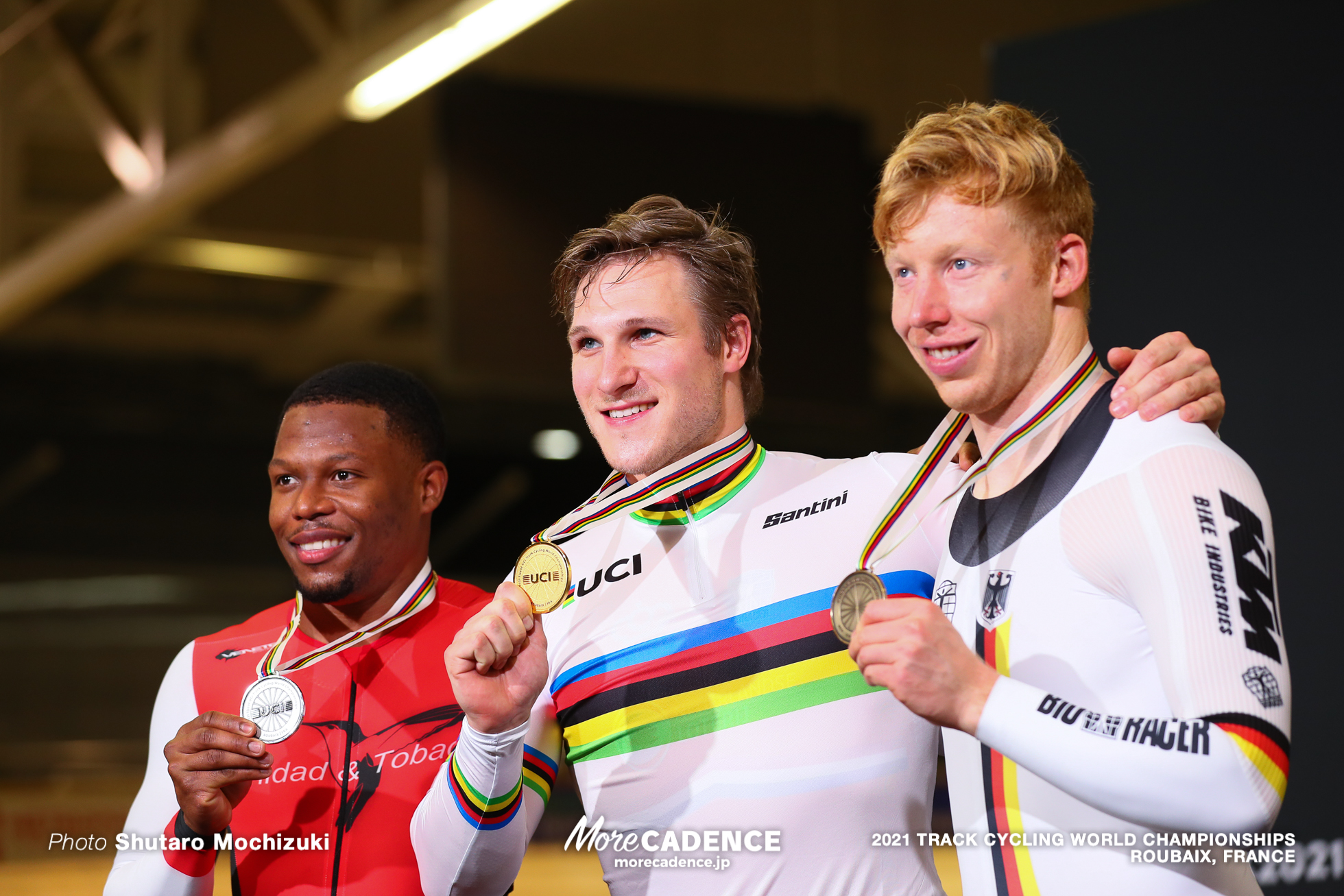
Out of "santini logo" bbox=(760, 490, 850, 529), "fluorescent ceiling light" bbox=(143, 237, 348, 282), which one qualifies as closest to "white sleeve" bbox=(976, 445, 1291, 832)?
A: "santini logo" bbox=(760, 490, 850, 529)

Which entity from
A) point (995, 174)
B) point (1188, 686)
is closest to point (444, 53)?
point (995, 174)

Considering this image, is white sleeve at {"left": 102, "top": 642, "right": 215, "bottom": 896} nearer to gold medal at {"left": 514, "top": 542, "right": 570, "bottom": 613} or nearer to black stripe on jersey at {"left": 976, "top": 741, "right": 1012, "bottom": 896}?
gold medal at {"left": 514, "top": 542, "right": 570, "bottom": 613}

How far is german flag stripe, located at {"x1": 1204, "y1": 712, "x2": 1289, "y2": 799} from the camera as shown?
1519mm

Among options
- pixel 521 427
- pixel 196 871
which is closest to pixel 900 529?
pixel 196 871

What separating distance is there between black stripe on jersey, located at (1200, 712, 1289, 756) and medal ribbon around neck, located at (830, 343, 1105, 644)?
44 cm

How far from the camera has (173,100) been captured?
6125mm

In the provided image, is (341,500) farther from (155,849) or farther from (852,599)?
(852,599)

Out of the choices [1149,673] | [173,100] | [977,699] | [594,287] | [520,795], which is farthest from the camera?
[173,100]

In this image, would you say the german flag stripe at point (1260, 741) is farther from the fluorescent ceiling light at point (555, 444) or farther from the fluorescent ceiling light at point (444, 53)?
the fluorescent ceiling light at point (555, 444)

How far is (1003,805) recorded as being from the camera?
1.85 meters

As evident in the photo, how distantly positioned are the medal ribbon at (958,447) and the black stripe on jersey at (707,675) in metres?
0.21

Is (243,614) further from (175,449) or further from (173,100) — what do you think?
(173,100)

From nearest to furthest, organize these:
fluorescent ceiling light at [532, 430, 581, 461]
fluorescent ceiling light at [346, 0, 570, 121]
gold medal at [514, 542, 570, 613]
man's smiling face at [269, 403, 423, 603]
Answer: gold medal at [514, 542, 570, 613], man's smiling face at [269, 403, 423, 603], fluorescent ceiling light at [346, 0, 570, 121], fluorescent ceiling light at [532, 430, 581, 461]

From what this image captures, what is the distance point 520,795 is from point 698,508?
61 centimetres
